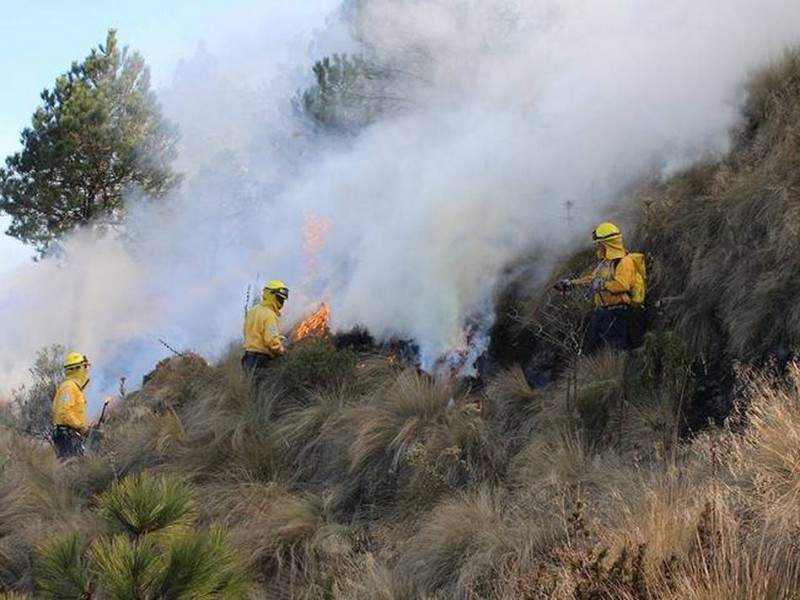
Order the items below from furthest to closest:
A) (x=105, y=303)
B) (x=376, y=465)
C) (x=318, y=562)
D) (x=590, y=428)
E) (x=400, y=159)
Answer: (x=105, y=303)
(x=400, y=159)
(x=376, y=465)
(x=590, y=428)
(x=318, y=562)

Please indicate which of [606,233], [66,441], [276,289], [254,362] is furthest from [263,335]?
[606,233]

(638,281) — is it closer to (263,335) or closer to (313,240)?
(263,335)

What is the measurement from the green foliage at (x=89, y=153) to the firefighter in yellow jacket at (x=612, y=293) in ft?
46.6

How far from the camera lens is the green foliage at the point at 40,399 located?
44.9ft

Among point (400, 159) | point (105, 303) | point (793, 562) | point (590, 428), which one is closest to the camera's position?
point (793, 562)

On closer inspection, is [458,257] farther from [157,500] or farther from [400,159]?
[157,500]

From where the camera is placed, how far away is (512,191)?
1041 cm

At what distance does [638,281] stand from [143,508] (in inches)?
188

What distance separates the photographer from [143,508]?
3.95 m

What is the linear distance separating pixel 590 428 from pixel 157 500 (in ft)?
11.4

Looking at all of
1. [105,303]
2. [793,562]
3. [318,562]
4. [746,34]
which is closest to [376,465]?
[318,562]

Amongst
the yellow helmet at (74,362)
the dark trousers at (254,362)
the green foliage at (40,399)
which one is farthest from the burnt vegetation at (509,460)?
the green foliage at (40,399)

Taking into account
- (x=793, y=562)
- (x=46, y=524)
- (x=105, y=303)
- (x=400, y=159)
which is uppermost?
(x=105, y=303)

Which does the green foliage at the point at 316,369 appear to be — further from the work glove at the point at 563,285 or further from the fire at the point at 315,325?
the work glove at the point at 563,285
